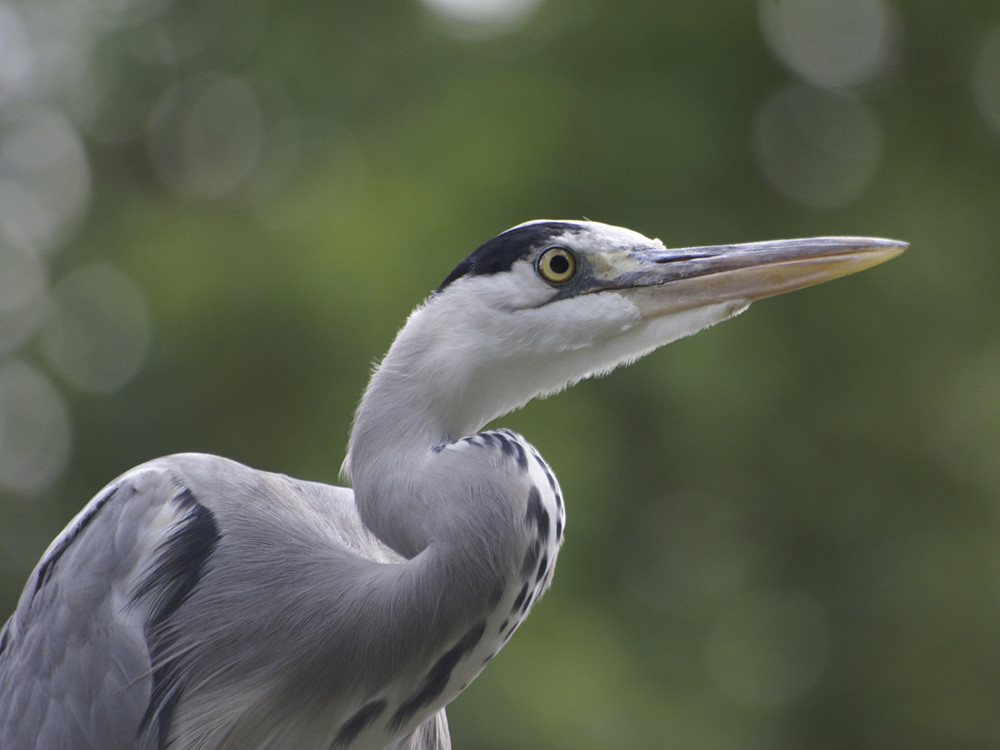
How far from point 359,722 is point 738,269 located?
1.21 meters

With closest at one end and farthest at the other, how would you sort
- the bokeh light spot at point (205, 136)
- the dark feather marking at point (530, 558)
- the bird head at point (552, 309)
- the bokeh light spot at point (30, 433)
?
the dark feather marking at point (530, 558)
the bird head at point (552, 309)
the bokeh light spot at point (30, 433)
the bokeh light spot at point (205, 136)

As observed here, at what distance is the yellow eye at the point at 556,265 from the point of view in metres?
2.23

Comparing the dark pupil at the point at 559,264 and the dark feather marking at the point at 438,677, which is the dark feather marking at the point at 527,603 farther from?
the dark pupil at the point at 559,264

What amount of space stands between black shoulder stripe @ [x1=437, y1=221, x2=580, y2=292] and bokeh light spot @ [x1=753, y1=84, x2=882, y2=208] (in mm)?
4500

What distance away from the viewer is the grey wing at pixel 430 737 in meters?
2.52

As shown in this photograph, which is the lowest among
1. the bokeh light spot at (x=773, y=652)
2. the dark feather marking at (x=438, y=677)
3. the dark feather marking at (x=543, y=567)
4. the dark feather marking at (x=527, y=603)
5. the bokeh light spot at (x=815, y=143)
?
the bokeh light spot at (x=773, y=652)

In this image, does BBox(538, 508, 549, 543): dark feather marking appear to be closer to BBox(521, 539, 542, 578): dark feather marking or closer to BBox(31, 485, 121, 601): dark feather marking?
BBox(521, 539, 542, 578): dark feather marking

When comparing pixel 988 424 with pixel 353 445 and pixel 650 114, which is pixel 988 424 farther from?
pixel 353 445

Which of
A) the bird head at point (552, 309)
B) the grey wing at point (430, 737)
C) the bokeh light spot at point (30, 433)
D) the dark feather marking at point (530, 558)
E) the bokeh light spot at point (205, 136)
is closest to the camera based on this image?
the dark feather marking at point (530, 558)

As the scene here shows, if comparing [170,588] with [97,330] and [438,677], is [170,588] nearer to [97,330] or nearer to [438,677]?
[438,677]

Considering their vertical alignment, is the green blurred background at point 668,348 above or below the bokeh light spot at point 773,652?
above

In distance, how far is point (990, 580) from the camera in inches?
221

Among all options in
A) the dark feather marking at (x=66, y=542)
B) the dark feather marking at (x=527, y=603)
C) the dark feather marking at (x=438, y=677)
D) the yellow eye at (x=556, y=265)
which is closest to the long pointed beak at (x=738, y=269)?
the yellow eye at (x=556, y=265)

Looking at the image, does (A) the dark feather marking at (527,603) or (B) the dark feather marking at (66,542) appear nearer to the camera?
(A) the dark feather marking at (527,603)
